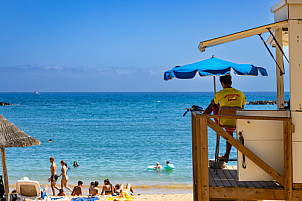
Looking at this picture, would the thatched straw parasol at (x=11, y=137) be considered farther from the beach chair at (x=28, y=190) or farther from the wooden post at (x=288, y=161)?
the wooden post at (x=288, y=161)

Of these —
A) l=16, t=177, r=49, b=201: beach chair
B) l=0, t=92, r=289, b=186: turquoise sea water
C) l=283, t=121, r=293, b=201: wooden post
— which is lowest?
l=0, t=92, r=289, b=186: turquoise sea water

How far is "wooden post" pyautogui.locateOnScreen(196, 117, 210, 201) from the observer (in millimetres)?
5660

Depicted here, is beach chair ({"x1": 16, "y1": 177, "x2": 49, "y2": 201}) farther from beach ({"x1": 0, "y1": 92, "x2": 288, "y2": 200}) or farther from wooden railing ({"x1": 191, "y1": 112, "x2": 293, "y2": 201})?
wooden railing ({"x1": 191, "y1": 112, "x2": 293, "y2": 201})

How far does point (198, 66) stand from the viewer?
262 inches

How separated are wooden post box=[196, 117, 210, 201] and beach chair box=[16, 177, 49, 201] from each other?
237 inches

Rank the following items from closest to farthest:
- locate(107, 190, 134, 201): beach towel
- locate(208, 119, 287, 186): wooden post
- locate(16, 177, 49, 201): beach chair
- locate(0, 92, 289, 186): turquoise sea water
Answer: locate(208, 119, 287, 186): wooden post → locate(16, 177, 49, 201): beach chair → locate(107, 190, 134, 201): beach towel → locate(0, 92, 289, 186): turquoise sea water

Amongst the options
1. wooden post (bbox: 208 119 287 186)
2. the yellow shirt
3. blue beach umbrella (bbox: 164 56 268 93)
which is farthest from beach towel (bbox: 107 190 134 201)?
wooden post (bbox: 208 119 287 186)

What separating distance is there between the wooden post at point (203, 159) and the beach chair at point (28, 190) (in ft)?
19.8

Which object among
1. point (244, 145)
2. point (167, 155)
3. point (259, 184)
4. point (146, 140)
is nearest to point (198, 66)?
point (244, 145)

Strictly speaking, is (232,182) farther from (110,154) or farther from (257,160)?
(110,154)

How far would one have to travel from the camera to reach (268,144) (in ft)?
18.9

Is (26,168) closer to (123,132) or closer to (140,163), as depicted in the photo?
(140,163)

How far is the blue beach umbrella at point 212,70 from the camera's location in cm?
637

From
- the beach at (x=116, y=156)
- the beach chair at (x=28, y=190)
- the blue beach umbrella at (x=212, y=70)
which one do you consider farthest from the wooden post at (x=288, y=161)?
the beach at (x=116, y=156)
